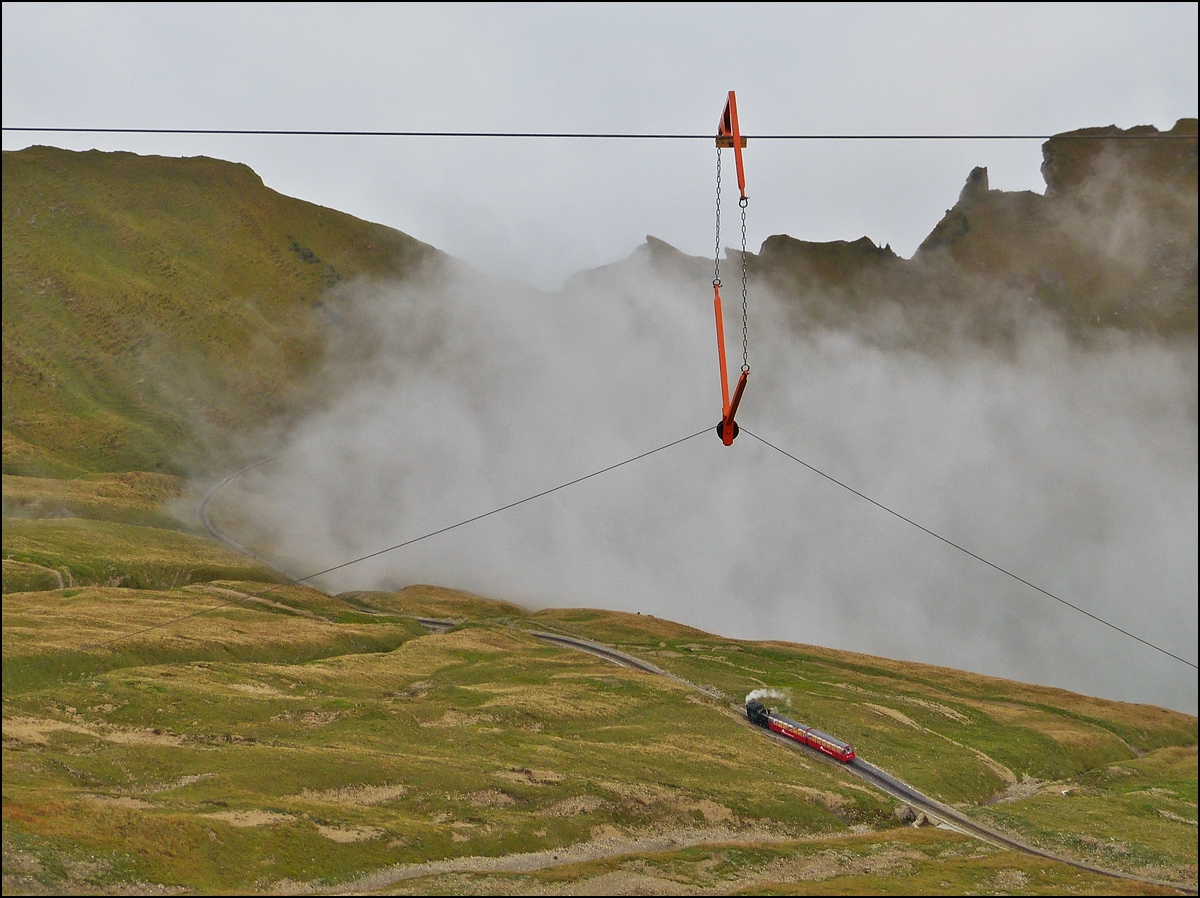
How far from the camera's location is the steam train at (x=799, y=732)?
4604 inches

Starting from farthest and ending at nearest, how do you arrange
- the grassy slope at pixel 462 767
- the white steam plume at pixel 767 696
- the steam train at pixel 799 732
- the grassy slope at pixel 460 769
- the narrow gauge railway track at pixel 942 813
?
the white steam plume at pixel 767 696
the steam train at pixel 799 732
the narrow gauge railway track at pixel 942 813
the grassy slope at pixel 462 767
the grassy slope at pixel 460 769

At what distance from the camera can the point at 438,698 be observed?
12375 centimetres

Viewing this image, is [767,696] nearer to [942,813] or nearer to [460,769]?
[942,813]

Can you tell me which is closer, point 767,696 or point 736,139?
point 736,139

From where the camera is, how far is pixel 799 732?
122312mm

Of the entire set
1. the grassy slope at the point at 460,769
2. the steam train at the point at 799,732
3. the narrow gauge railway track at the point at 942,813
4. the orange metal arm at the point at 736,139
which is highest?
the orange metal arm at the point at 736,139

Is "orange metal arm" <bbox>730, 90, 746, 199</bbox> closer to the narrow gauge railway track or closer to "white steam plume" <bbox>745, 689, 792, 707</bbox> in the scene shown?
the narrow gauge railway track

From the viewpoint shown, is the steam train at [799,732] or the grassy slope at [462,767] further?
the steam train at [799,732]

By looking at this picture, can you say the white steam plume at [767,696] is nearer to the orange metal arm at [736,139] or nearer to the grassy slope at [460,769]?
the grassy slope at [460,769]

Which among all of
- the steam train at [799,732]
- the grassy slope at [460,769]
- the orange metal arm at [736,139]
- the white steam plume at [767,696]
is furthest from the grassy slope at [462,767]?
the orange metal arm at [736,139]

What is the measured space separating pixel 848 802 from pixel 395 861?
183 feet

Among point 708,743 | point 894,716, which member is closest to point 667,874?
point 708,743

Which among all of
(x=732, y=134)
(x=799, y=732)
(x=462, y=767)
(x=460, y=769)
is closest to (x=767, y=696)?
(x=799, y=732)

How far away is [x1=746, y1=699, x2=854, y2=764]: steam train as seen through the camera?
117 metres
